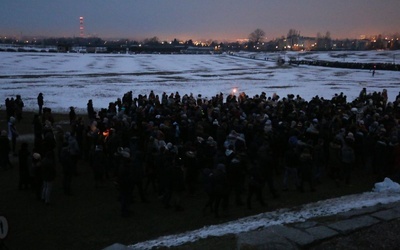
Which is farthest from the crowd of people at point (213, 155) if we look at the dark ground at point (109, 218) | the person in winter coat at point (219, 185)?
the dark ground at point (109, 218)

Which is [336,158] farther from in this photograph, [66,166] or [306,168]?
[66,166]

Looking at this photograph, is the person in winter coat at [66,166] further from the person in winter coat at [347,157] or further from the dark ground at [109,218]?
the person in winter coat at [347,157]

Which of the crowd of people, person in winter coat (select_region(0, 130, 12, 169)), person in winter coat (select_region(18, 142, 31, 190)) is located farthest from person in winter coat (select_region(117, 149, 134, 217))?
person in winter coat (select_region(0, 130, 12, 169))

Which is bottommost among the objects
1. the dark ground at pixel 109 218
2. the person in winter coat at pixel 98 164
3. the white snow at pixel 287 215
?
the dark ground at pixel 109 218

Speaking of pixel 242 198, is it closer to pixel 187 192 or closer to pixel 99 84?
pixel 187 192

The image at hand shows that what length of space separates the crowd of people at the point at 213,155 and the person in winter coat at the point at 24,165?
2 centimetres

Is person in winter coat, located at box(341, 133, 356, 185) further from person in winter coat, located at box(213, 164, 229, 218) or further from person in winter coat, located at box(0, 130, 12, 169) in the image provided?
person in winter coat, located at box(0, 130, 12, 169)

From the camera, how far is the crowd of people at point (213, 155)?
8547mm

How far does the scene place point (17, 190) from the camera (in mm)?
9758

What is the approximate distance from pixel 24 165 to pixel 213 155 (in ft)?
15.4

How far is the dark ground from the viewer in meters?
6.09

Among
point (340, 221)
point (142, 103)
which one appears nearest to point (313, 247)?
point (340, 221)

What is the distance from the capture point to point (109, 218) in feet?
26.9

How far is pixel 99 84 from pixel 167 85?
6087 mm
